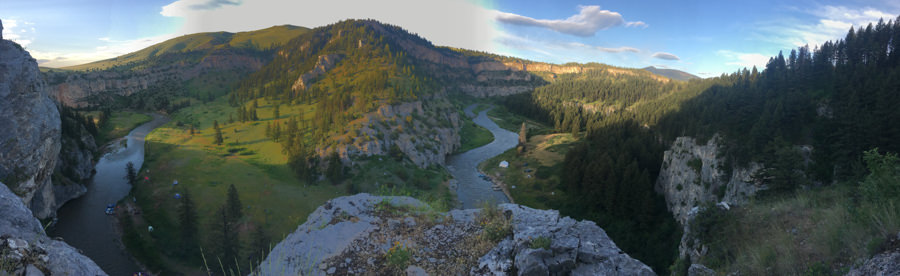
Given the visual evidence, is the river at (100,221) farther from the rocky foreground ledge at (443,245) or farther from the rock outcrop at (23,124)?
the rocky foreground ledge at (443,245)

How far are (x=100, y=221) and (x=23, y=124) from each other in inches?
787

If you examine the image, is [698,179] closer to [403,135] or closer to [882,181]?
[882,181]

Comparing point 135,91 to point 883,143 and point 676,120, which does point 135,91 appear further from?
point 883,143

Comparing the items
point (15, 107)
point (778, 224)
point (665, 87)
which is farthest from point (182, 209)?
point (665, 87)

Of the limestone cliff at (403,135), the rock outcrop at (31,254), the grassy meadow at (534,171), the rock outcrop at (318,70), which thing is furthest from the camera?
the rock outcrop at (318,70)

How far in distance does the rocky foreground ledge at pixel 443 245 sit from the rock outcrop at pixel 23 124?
43.0m

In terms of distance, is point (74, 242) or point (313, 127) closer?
point (74, 242)

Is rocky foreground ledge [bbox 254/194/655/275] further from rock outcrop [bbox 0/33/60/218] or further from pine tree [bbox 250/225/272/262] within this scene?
rock outcrop [bbox 0/33/60/218]

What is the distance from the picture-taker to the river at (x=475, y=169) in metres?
65.5

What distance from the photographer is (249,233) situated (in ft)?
145

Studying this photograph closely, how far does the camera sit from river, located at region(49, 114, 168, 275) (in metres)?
39.5

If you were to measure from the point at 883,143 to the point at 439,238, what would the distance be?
157 ft

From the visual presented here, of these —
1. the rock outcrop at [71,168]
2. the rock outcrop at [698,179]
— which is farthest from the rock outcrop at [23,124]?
the rock outcrop at [698,179]

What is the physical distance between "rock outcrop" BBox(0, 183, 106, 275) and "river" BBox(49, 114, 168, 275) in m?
44.0
